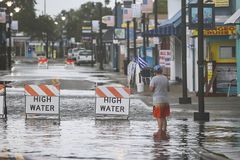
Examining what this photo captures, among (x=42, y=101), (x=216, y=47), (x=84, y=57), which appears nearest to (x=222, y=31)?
(x=216, y=47)

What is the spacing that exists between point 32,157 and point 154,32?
24.9 metres

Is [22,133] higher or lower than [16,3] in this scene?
lower

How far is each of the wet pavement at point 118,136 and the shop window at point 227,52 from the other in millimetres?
6413

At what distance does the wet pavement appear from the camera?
14.4m

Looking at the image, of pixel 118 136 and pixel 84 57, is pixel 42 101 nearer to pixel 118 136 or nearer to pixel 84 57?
pixel 118 136

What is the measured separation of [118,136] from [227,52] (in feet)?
52.4

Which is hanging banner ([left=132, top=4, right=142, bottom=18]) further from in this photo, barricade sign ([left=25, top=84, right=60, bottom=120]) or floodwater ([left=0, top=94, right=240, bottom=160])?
barricade sign ([left=25, top=84, right=60, bottom=120])

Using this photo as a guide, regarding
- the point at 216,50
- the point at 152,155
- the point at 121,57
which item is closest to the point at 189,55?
the point at 216,50

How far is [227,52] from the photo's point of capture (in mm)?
32562

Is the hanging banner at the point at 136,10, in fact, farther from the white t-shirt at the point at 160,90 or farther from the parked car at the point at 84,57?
the parked car at the point at 84,57

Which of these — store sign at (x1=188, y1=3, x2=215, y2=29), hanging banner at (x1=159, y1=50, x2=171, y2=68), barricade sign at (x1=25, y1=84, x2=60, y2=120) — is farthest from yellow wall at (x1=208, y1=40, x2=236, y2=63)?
barricade sign at (x1=25, y1=84, x2=60, y2=120)

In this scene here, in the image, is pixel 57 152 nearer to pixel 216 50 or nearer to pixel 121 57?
pixel 216 50

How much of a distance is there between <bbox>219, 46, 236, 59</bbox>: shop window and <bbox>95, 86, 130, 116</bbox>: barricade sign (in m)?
11.2

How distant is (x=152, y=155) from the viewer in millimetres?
14219
